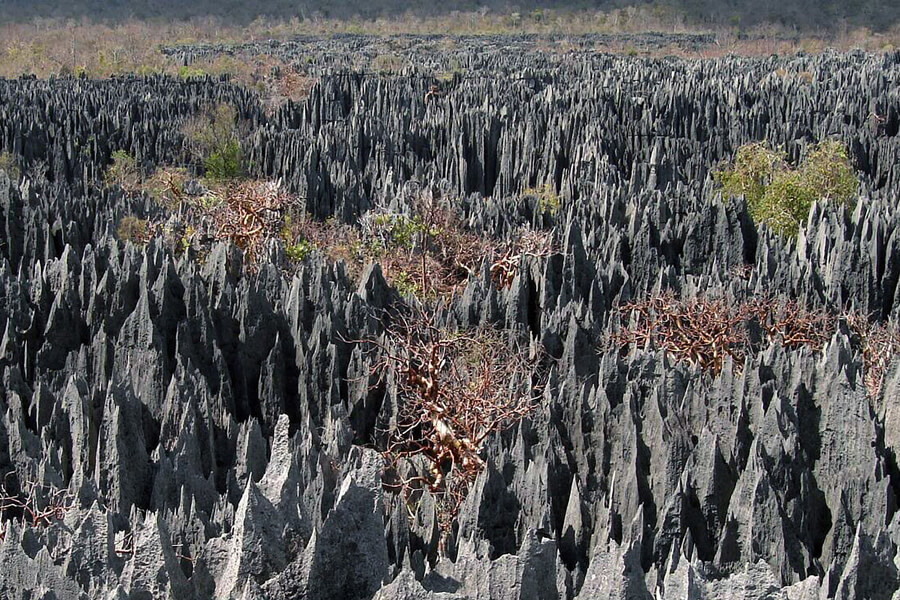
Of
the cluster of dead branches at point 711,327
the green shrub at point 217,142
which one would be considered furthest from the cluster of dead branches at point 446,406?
the green shrub at point 217,142

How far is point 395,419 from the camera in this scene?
1482cm

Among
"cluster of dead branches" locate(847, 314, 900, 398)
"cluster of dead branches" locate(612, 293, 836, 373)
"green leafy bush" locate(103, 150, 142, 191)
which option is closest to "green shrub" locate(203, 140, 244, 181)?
"green leafy bush" locate(103, 150, 142, 191)

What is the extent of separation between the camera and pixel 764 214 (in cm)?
2591

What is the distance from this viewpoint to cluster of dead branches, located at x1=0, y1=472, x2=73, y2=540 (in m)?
9.81

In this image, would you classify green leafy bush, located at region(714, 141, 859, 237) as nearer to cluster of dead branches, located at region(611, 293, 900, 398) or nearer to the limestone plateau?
the limestone plateau

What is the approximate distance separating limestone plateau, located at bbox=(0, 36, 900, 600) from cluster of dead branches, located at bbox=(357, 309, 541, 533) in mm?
319

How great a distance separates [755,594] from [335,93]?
56.1 metres

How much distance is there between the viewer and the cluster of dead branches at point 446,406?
12609 mm

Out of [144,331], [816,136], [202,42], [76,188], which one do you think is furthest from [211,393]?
[202,42]

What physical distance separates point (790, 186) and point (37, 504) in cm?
2014

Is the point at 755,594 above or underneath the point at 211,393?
above

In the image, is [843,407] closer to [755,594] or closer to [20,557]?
[755,594]

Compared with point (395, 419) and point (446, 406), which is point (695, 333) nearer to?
point (446, 406)

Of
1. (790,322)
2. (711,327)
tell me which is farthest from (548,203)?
(711,327)
